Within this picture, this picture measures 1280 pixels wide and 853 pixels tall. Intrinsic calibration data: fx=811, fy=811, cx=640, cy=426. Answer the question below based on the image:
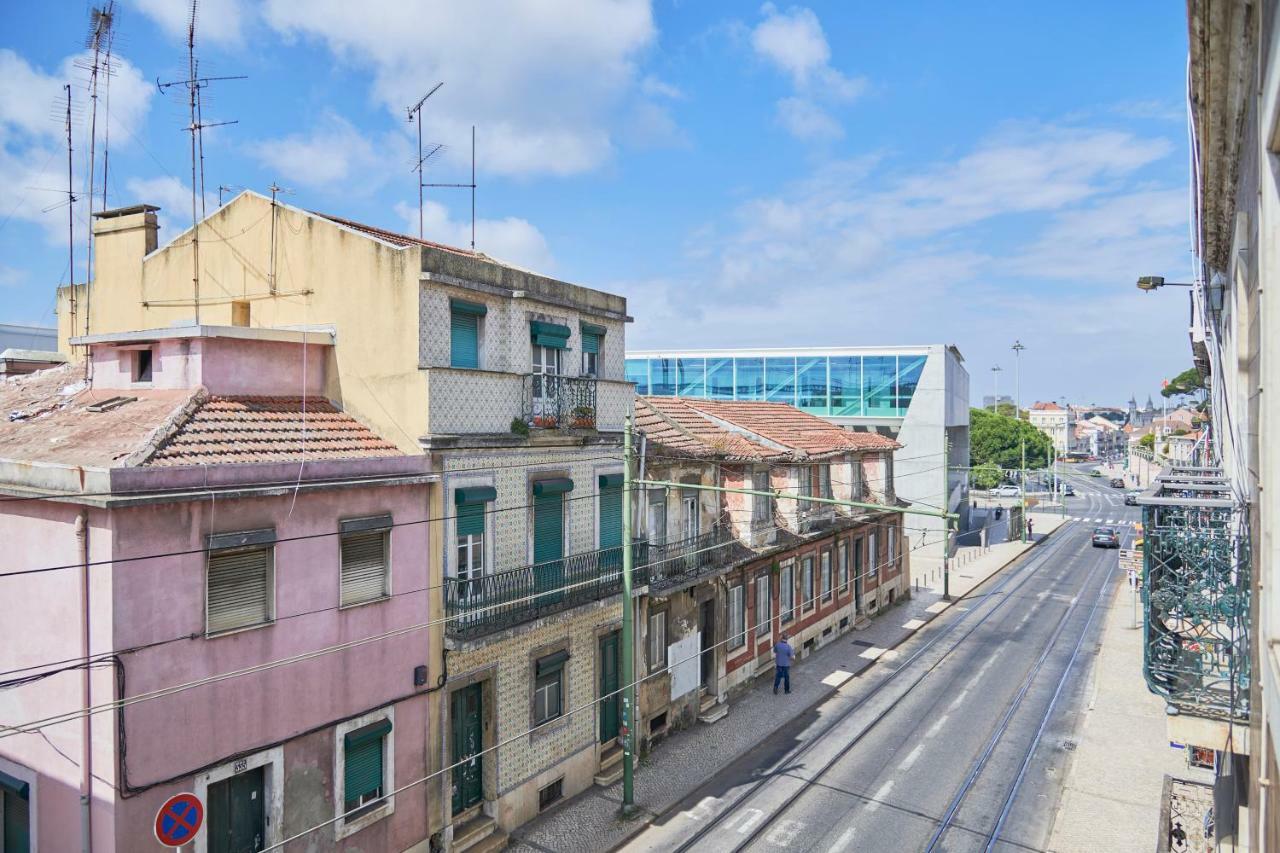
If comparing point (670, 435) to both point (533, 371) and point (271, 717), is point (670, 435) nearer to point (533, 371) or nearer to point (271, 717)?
point (533, 371)

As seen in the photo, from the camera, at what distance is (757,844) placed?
15.6m

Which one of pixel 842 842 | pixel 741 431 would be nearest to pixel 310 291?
pixel 741 431

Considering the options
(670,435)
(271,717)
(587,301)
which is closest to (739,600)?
(670,435)

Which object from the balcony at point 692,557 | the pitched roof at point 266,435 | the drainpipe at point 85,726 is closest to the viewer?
the drainpipe at point 85,726

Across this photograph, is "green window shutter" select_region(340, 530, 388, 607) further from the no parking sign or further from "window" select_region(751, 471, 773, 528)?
"window" select_region(751, 471, 773, 528)

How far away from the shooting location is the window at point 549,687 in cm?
1677

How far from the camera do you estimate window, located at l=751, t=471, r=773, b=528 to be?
23.8 meters

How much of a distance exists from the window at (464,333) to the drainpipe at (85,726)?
21.1 feet

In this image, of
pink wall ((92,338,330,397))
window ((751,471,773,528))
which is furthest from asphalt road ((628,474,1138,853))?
pink wall ((92,338,330,397))

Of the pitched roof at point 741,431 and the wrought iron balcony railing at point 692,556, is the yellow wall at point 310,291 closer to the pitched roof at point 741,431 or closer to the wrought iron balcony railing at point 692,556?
the wrought iron balcony railing at point 692,556

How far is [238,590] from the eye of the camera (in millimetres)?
11992

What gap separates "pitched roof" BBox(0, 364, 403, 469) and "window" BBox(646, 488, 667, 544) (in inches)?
307

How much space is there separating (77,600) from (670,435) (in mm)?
14448

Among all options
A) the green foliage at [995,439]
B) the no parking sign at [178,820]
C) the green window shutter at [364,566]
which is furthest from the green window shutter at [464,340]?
the green foliage at [995,439]
